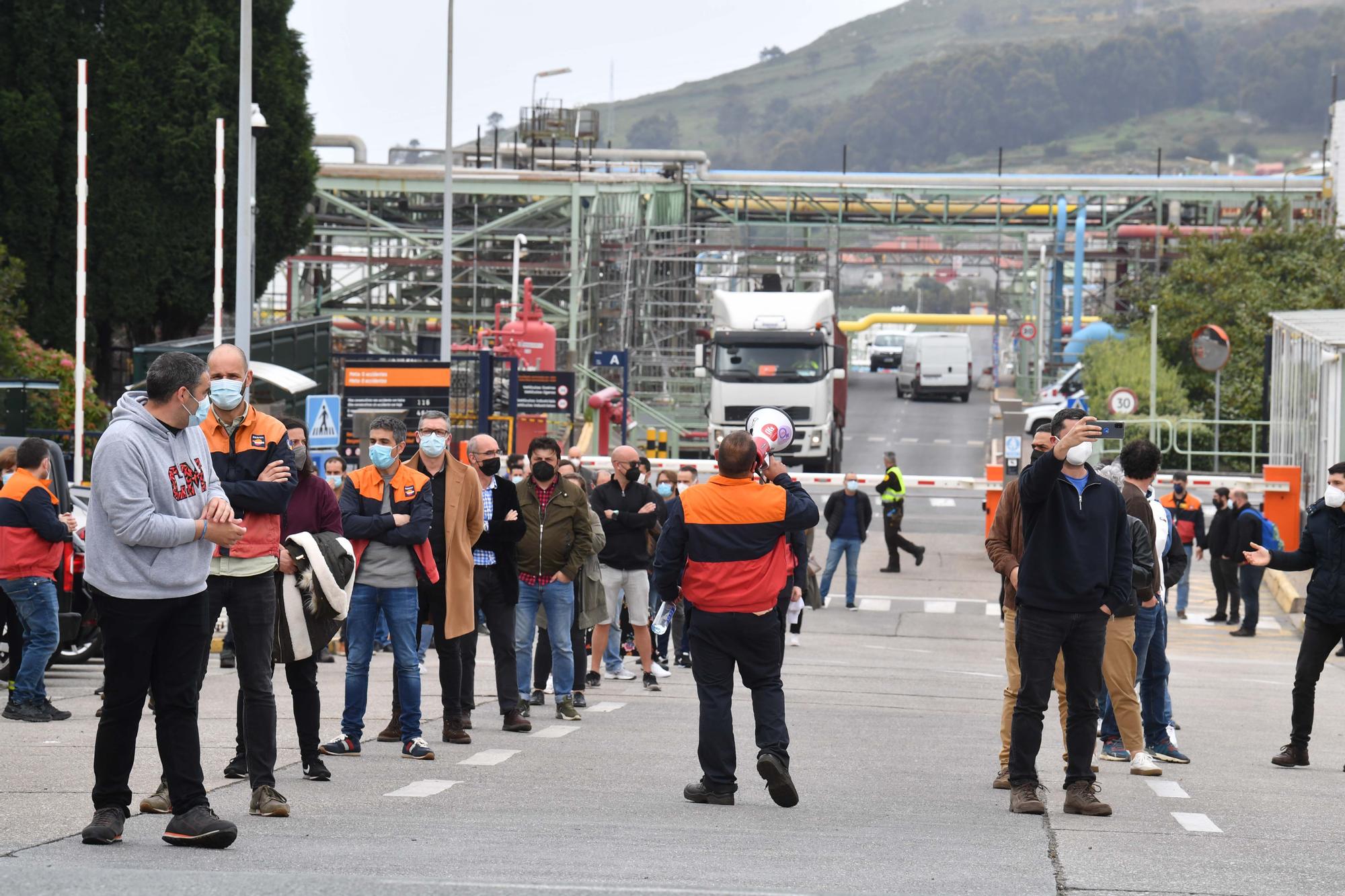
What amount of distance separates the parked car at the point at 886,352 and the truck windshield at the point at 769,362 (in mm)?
44377

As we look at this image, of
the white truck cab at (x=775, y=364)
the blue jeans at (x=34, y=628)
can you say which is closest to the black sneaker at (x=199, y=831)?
the blue jeans at (x=34, y=628)

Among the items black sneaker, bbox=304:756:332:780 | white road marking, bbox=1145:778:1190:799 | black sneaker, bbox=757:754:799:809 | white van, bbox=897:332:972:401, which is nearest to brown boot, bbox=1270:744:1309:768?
white road marking, bbox=1145:778:1190:799

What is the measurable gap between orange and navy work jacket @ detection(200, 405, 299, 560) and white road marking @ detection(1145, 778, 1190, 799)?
4646 mm

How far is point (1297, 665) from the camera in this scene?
10898 millimetres

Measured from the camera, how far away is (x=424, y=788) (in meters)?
8.73

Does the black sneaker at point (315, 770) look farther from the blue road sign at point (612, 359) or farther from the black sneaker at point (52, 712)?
the blue road sign at point (612, 359)

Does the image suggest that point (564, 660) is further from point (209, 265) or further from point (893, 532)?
point (209, 265)

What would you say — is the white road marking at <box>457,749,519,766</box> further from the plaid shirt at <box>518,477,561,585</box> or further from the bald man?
the bald man

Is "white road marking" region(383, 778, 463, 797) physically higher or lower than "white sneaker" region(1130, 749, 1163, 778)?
higher

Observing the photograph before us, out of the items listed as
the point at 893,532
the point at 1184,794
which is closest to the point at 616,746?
the point at 1184,794

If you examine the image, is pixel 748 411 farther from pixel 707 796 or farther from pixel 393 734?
pixel 707 796

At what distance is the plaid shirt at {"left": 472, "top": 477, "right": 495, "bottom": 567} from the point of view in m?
11.2

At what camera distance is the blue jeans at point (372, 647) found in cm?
982

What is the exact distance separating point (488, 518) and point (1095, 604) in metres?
4.19
